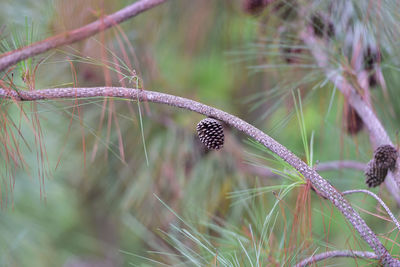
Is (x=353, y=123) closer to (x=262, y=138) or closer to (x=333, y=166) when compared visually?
(x=333, y=166)

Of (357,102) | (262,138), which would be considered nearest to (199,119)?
(357,102)

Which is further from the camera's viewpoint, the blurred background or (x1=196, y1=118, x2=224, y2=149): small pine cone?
the blurred background

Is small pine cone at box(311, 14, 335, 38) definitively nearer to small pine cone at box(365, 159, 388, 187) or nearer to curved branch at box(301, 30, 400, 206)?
curved branch at box(301, 30, 400, 206)

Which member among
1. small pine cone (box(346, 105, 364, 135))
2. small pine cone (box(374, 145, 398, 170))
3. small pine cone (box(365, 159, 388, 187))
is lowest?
small pine cone (box(365, 159, 388, 187))

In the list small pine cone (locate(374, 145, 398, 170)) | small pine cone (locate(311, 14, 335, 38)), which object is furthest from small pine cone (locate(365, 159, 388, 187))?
small pine cone (locate(311, 14, 335, 38))

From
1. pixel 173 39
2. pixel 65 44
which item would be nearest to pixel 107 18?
pixel 65 44

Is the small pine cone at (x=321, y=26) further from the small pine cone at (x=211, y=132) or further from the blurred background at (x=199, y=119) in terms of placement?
the small pine cone at (x=211, y=132)

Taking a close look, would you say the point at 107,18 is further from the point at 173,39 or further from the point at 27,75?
the point at 173,39

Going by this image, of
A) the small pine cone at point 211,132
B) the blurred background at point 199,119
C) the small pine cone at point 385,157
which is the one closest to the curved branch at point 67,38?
the blurred background at point 199,119

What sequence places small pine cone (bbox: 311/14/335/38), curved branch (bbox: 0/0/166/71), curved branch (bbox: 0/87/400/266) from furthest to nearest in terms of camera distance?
small pine cone (bbox: 311/14/335/38) → curved branch (bbox: 0/0/166/71) → curved branch (bbox: 0/87/400/266)
